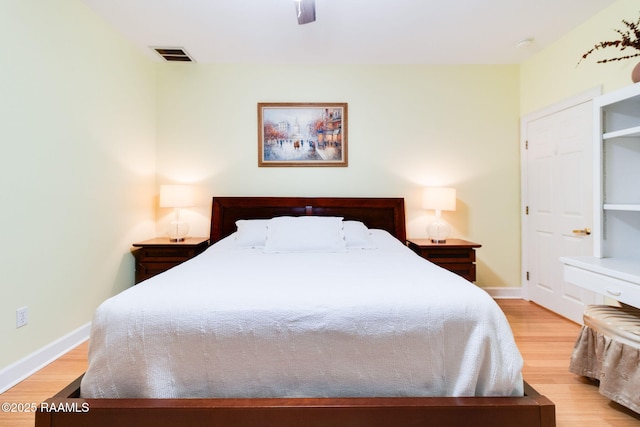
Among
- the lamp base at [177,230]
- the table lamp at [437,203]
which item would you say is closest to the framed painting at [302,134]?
A: the table lamp at [437,203]

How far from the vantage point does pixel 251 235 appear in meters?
2.71

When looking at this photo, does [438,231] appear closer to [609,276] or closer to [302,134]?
[609,276]

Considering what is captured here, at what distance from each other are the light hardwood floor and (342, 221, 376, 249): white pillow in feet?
4.47

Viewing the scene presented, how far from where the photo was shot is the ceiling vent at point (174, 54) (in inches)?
119

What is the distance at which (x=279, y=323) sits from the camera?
122 centimetres

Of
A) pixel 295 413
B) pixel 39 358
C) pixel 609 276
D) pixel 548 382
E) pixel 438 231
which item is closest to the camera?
pixel 295 413

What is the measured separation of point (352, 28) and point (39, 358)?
3.40m

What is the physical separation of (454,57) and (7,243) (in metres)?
3.99

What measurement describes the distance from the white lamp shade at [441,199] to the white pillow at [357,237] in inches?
31.0

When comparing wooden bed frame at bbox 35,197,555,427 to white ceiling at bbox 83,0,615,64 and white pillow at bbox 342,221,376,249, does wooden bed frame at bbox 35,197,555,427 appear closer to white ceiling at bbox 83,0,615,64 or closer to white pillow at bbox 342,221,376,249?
white pillow at bbox 342,221,376,249

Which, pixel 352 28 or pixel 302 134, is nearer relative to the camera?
pixel 352 28

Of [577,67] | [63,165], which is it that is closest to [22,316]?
[63,165]

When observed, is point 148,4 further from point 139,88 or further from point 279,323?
point 279,323

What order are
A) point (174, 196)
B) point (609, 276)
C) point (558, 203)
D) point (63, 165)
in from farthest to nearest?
1. point (174, 196)
2. point (558, 203)
3. point (63, 165)
4. point (609, 276)
